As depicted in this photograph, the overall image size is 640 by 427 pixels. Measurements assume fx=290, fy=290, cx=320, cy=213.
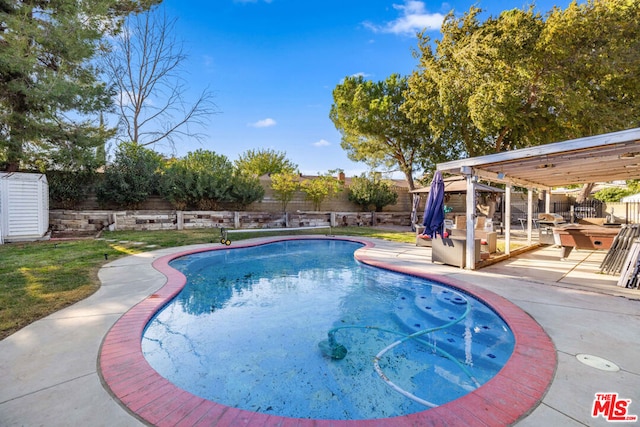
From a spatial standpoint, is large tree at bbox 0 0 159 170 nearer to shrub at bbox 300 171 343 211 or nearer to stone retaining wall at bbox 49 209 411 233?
stone retaining wall at bbox 49 209 411 233

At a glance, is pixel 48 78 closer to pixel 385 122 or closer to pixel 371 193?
pixel 385 122

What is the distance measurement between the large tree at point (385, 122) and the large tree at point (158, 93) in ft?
27.8

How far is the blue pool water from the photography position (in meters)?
2.68

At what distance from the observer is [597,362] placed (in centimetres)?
278

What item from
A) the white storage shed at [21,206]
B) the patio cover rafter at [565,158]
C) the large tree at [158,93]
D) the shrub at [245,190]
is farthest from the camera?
the large tree at [158,93]

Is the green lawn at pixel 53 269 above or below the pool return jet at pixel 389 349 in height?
above

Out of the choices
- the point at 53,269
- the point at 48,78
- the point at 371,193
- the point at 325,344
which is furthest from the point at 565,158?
the point at 48,78

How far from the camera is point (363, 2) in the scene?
1234 cm

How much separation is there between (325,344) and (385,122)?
49.4 ft

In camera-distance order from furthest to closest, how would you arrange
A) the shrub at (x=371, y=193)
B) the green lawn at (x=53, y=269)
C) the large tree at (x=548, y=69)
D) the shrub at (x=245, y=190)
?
the shrub at (x=371, y=193) < the shrub at (x=245, y=190) < the large tree at (x=548, y=69) < the green lawn at (x=53, y=269)

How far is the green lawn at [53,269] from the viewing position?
13.0ft

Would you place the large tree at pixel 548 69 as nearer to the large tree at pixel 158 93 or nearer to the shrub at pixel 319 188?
the shrub at pixel 319 188

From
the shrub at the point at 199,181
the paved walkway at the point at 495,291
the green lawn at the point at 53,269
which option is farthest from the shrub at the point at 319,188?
the paved walkway at the point at 495,291

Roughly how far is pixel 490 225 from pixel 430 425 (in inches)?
432
